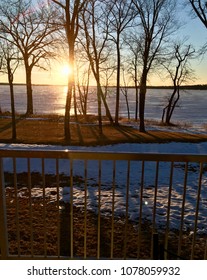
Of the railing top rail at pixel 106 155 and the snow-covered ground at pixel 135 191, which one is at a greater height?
the railing top rail at pixel 106 155

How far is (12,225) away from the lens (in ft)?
13.7

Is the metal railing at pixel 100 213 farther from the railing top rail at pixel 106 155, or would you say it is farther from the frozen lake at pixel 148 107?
the frozen lake at pixel 148 107

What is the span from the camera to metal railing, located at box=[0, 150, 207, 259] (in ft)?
7.45

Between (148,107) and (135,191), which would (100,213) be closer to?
(135,191)

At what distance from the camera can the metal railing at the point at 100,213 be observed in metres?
2.27

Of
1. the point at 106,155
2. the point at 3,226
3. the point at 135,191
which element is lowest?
the point at 135,191

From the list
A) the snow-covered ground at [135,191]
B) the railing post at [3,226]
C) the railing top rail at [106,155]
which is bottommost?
the snow-covered ground at [135,191]

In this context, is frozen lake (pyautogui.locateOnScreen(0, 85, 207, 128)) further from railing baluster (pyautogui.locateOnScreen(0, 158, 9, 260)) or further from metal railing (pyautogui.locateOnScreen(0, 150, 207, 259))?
railing baluster (pyautogui.locateOnScreen(0, 158, 9, 260))

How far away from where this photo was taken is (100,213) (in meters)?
4.52

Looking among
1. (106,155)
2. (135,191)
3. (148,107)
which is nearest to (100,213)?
(135,191)

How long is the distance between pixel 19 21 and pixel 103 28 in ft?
30.4

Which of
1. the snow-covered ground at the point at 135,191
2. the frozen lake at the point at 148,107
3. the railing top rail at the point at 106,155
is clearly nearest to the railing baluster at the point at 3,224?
the railing top rail at the point at 106,155

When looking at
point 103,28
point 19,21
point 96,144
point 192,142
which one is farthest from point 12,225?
point 19,21

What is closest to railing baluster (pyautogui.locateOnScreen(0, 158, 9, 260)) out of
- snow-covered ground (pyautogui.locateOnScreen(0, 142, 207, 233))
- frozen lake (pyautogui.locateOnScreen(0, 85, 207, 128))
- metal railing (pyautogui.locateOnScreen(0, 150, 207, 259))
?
metal railing (pyautogui.locateOnScreen(0, 150, 207, 259))
